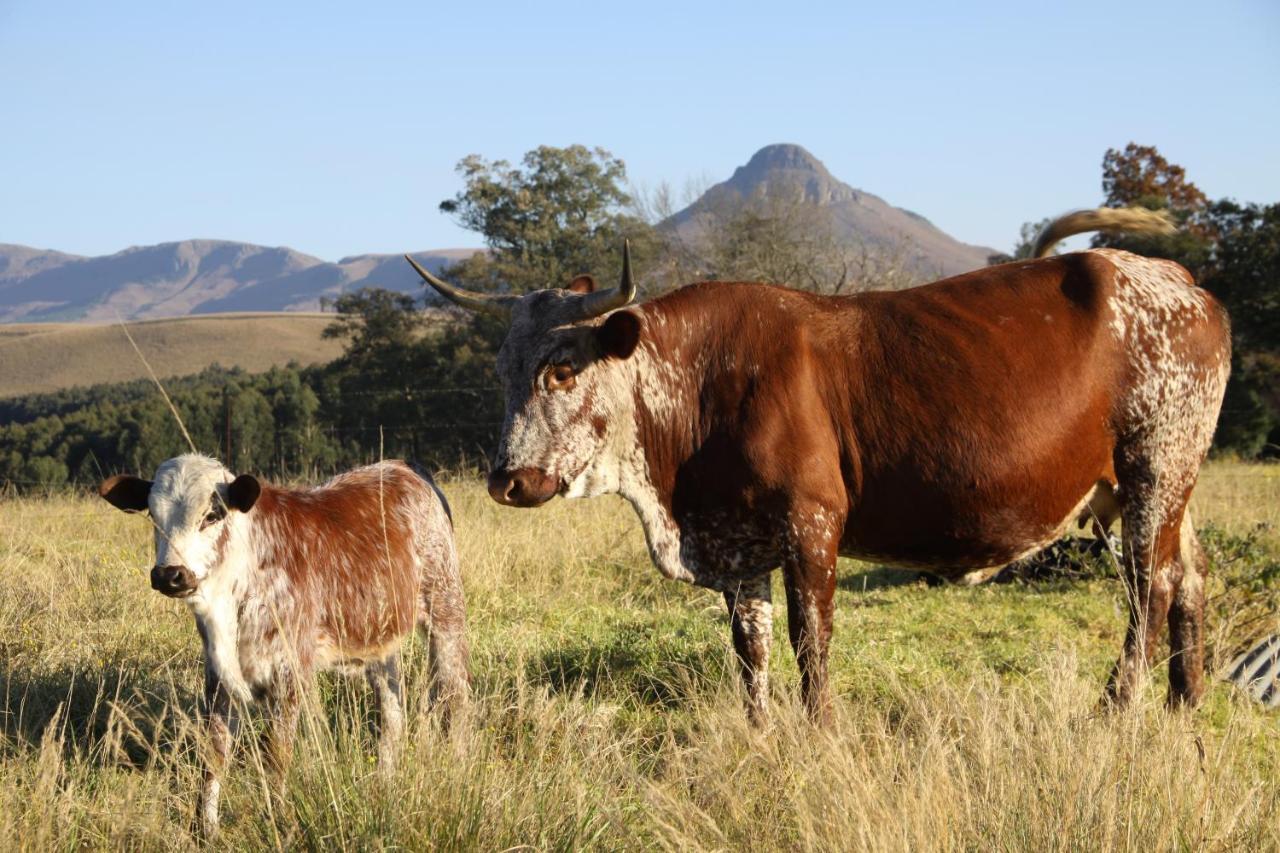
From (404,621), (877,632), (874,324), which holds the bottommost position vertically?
(877,632)

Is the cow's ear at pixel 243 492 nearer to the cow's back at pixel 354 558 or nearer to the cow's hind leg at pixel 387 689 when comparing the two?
the cow's back at pixel 354 558

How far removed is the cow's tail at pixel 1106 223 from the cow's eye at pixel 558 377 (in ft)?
8.88

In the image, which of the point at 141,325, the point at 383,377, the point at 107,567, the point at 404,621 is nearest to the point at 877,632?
the point at 404,621

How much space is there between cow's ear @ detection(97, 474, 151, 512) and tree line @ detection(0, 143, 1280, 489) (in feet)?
42.2

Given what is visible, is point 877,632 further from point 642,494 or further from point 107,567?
point 107,567

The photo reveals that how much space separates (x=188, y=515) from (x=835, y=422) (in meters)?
2.58

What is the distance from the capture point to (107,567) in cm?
830

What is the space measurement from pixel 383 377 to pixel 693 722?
99.0 ft

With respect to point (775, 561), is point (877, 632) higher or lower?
lower

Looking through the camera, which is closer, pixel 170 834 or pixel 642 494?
pixel 170 834

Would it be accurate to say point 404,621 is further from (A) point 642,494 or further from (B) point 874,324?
(B) point 874,324

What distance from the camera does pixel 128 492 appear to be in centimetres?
462

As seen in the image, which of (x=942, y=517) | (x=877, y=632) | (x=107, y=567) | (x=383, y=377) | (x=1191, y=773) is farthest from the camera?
(x=383, y=377)

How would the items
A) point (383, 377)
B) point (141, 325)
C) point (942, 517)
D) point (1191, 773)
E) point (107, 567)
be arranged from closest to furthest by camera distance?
1. point (1191, 773)
2. point (942, 517)
3. point (107, 567)
4. point (383, 377)
5. point (141, 325)
